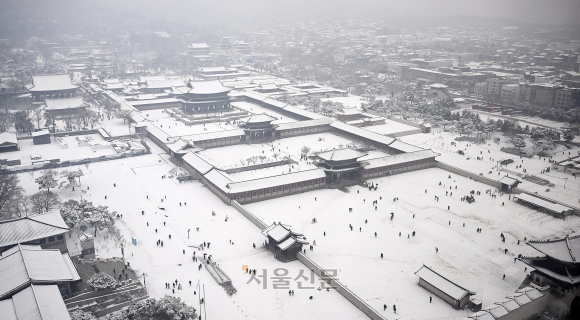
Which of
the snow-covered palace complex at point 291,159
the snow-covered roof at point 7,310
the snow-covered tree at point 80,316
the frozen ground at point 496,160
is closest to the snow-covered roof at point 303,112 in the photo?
the snow-covered palace complex at point 291,159

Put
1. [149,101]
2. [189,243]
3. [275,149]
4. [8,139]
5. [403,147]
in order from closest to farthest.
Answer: [189,243]
[403,147]
[8,139]
[275,149]
[149,101]

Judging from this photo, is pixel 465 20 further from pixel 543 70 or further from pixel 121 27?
pixel 121 27

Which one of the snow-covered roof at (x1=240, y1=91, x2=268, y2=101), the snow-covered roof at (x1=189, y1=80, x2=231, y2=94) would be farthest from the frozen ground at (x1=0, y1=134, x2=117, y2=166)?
the snow-covered roof at (x1=240, y1=91, x2=268, y2=101)

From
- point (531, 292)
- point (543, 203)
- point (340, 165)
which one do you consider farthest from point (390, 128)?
point (531, 292)

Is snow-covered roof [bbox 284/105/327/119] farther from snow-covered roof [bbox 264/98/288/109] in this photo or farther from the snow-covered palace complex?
snow-covered roof [bbox 264/98/288/109]

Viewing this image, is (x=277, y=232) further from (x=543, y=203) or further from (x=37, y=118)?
(x=37, y=118)

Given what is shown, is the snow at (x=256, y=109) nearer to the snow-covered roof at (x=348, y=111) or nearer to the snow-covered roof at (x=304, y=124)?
the snow-covered roof at (x=304, y=124)
